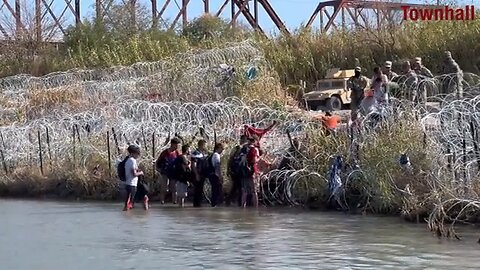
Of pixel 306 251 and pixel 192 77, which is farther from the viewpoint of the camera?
pixel 192 77

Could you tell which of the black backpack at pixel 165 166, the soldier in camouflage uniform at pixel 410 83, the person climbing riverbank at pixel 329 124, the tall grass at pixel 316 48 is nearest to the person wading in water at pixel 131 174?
the black backpack at pixel 165 166

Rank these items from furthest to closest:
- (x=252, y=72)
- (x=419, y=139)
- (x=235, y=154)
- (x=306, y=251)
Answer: (x=252, y=72) → (x=235, y=154) → (x=419, y=139) → (x=306, y=251)

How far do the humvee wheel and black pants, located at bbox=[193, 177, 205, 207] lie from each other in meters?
12.5

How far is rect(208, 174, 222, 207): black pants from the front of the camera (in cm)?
2241

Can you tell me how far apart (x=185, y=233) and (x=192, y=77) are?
649 inches

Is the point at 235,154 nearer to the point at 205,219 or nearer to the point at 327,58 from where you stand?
the point at 205,219

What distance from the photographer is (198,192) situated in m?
22.8

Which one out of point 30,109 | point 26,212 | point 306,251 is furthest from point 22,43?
point 306,251

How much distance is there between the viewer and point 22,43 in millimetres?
54438

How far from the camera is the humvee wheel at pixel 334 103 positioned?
1368 inches

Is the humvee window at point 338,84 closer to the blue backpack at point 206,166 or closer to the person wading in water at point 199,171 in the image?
the person wading in water at point 199,171

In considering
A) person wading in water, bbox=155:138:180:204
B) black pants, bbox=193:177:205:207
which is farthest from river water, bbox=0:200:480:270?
person wading in water, bbox=155:138:180:204

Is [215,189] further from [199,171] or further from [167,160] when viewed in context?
[167,160]

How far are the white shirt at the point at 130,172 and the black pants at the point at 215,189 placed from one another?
171cm
